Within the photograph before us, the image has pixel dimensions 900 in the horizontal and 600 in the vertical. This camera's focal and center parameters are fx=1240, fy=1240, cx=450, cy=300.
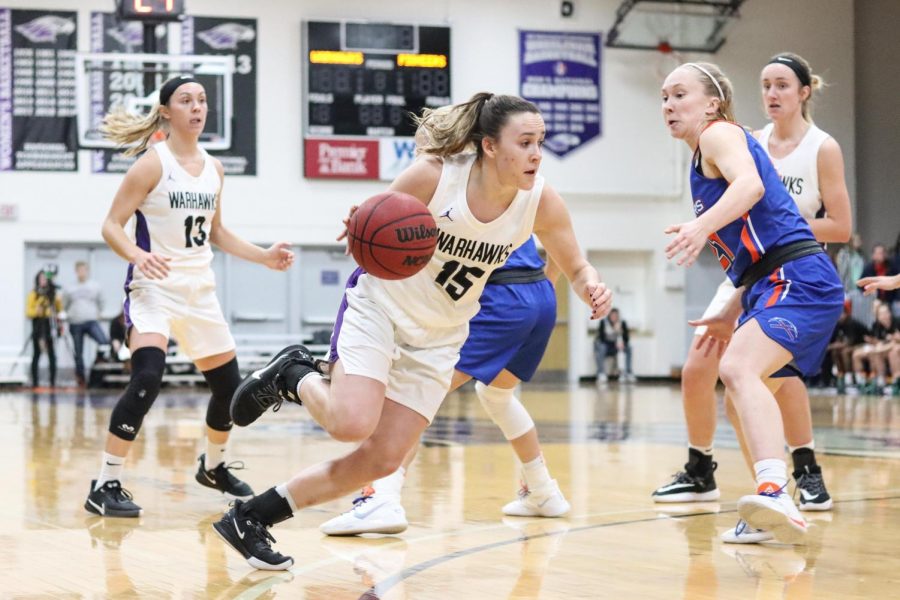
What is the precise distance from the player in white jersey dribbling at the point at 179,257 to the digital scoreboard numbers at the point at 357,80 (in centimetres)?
1481

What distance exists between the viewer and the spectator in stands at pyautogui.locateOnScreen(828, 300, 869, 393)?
57.2ft

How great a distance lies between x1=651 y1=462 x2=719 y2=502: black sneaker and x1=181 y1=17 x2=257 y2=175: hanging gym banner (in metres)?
15.8

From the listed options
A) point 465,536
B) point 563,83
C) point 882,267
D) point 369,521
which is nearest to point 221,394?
point 369,521

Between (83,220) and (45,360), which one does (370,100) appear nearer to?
(83,220)

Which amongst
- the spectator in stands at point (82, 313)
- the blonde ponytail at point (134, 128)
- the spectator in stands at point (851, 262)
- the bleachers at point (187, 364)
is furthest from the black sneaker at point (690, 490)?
the spectator in stands at point (82, 313)

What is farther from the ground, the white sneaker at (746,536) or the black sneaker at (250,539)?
the black sneaker at (250,539)

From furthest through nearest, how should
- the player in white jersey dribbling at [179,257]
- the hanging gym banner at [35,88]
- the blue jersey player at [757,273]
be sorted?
the hanging gym banner at [35,88], the player in white jersey dribbling at [179,257], the blue jersey player at [757,273]

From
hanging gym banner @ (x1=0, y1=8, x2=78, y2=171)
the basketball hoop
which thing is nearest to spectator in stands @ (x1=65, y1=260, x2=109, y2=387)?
hanging gym banner @ (x1=0, y1=8, x2=78, y2=171)

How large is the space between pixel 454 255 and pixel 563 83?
724 inches

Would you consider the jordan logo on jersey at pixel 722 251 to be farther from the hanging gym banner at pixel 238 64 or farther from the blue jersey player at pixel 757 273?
the hanging gym banner at pixel 238 64

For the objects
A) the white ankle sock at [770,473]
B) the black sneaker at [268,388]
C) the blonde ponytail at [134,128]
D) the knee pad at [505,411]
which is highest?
the blonde ponytail at [134,128]

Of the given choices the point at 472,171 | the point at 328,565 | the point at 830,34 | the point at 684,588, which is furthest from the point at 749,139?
the point at 830,34

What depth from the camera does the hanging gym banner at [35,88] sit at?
19.7 metres

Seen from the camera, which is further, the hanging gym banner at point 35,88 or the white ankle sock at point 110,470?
the hanging gym banner at point 35,88
